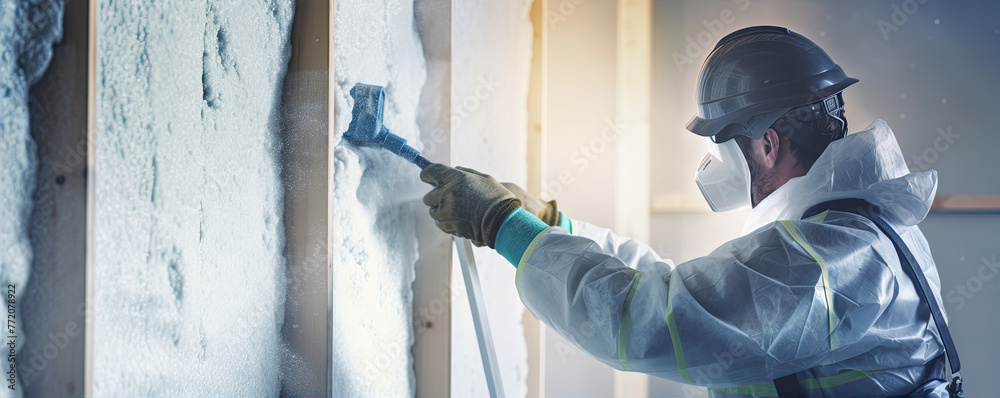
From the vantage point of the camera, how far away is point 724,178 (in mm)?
1179

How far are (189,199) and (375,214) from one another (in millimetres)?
370

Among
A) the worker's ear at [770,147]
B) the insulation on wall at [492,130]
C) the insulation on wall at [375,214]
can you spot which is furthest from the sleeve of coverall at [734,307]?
the insulation on wall at [492,130]

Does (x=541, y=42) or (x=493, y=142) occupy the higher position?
(x=541, y=42)

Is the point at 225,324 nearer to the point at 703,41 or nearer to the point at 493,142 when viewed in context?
the point at 493,142

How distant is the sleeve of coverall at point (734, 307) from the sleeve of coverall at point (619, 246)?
1.35 feet

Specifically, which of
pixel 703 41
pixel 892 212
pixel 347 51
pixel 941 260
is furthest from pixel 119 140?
pixel 941 260

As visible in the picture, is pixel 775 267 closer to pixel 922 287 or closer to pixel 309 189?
pixel 922 287

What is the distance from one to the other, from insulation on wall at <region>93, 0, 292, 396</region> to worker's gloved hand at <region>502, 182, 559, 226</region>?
56cm

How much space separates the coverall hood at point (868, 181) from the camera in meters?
0.91

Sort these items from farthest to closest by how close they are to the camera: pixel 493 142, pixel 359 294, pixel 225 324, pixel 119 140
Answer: pixel 493 142, pixel 359 294, pixel 225 324, pixel 119 140

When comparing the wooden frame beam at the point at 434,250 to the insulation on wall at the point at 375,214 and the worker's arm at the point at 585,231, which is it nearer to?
the insulation on wall at the point at 375,214

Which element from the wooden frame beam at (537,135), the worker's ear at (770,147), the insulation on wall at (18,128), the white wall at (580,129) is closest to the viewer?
the insulation on wall at (18,128)

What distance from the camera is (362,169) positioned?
962 mm

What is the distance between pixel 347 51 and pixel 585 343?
1.99 feet
